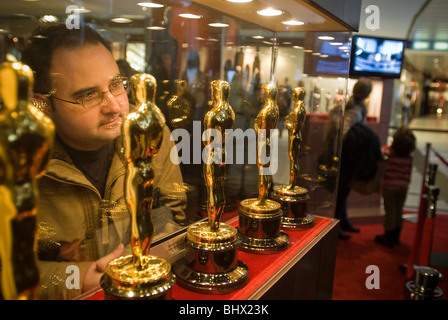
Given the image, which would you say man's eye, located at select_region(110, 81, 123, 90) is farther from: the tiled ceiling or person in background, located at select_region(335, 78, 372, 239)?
the tiled ceiling

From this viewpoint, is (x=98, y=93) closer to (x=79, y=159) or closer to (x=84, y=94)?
(x=84, y=94)

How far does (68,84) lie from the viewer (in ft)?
2.62

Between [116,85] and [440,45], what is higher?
[440,45]

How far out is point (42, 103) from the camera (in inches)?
30.2

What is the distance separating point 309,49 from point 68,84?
3.79ft

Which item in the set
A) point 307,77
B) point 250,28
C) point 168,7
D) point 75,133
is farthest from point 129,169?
point 307,77

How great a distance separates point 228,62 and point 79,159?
0.73 meters

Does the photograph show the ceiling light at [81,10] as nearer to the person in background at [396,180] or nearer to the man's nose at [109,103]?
the man's nose at [109,103]

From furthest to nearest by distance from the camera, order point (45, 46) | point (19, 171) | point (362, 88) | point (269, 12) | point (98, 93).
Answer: point (362, 88)
point (269, 12)
point (98, 93)
point (45, 46)
point (19, 171)

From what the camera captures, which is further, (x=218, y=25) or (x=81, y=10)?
(x=218, y=25)

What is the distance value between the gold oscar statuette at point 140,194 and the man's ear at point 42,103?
0.23 meters

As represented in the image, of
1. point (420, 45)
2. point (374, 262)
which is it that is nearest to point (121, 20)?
point (374, 262)

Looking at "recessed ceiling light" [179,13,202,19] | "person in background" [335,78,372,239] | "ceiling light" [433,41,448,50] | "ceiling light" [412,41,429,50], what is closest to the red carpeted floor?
"person in background" [335,78,372,239]
